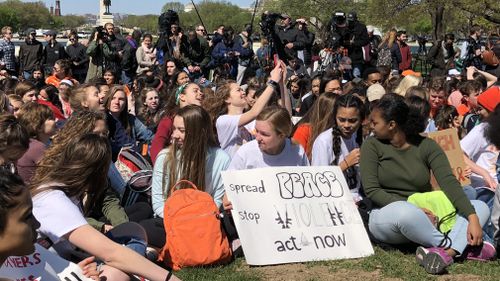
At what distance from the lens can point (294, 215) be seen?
599 cm

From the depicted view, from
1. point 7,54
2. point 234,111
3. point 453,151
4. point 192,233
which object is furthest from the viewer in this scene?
point 7,54

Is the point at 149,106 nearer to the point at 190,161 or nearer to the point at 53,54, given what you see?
the point at 190,161

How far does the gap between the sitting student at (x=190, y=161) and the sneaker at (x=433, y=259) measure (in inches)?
65.5

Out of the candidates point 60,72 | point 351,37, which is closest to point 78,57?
point 60,72

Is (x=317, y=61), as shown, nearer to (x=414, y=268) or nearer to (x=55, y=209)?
(x=414, y=268)

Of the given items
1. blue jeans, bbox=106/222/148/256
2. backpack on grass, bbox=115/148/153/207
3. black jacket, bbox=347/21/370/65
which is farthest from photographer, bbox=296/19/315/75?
blue jeans, bbox=106/222/148/256

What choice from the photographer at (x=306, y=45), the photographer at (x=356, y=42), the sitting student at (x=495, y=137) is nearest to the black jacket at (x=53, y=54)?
the photographer at (x=306, y=45)

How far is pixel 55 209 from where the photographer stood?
4254 mm

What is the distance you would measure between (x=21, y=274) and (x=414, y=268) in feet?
10.4

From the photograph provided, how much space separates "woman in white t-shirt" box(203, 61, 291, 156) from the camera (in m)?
7.14

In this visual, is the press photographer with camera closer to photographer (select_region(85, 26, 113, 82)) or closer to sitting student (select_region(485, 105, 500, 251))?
photographer (select_region(85, 26, 113, 82))

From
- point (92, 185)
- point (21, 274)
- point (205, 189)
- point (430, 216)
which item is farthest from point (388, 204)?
point (21, 274)

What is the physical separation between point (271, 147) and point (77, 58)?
12541 mm

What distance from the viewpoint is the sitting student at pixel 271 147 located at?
20.1 feet
